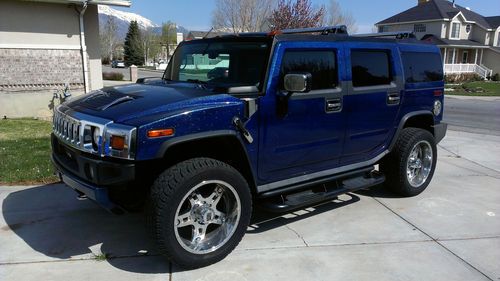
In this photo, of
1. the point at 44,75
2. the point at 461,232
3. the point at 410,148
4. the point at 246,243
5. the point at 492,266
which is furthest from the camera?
the point at 44,75

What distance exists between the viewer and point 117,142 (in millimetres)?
3342

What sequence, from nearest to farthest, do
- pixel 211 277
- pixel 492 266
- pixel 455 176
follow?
pixel 211 277
pixel 492 266
pixel 455 176

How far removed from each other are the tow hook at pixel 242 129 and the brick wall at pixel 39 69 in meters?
10.2

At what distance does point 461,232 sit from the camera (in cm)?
467

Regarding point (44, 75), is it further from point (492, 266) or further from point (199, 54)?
point (492, 266)

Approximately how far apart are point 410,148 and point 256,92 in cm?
257

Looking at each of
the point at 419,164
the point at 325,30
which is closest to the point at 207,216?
the point at 325,30

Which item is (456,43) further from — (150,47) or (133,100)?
(150,47)

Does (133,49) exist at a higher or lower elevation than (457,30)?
lower

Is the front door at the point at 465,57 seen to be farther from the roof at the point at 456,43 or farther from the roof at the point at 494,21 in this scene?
the roof at the point at 494,21

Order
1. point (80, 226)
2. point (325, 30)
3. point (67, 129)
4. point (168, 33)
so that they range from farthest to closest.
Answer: point (168, 33) → point (325, 30) → point (80, 226) → point (67, 129)

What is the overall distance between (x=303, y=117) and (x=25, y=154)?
506cm

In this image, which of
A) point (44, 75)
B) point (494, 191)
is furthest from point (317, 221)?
point (44, 75)

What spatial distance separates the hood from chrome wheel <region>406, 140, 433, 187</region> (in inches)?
123
